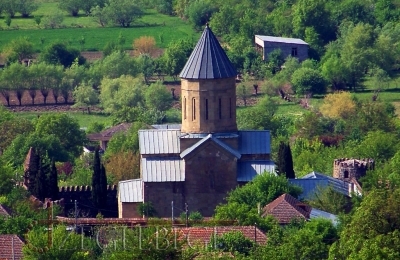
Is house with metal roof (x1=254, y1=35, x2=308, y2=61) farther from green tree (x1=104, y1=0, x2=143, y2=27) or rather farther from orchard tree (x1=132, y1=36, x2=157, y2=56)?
green tree (x1=104, y1=0, x2=143, y2=27)

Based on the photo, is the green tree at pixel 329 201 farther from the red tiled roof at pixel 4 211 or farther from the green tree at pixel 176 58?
the green tree at pixel 176 58

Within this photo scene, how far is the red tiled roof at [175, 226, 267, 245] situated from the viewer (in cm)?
6994

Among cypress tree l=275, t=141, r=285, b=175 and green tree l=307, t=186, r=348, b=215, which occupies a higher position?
cypress tree l=275, t=141, r=285, b=175

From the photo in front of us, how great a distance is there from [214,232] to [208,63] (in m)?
13.5

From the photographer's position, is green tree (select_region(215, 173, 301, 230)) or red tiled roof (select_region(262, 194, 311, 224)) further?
green tree (select_region(215, 173, 301, 230))

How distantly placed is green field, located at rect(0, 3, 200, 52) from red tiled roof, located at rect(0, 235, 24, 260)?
71.5 m

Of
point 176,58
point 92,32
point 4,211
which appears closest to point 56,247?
point 4,211

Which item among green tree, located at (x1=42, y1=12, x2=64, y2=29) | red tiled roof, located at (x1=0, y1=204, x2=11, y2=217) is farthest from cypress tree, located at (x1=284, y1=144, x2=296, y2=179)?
green tree, located at (x1=42, y1=12, x2=64, y2=29)

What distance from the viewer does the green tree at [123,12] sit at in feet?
496

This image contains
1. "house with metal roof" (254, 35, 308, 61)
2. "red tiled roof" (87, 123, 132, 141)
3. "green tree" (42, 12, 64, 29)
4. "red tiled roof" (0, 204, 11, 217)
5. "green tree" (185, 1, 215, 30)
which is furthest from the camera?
"green tree" (42, 12, 64, 29)

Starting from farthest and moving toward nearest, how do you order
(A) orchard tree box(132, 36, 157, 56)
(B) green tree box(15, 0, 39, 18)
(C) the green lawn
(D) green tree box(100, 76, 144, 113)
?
1. (B) green tree box(15, 0, 39, 18)
2. (A) orchard tree box(132, 36, 157, 56)
3. (D) green tree box(100, 76, 144, 113)
4. (C) the green lawn

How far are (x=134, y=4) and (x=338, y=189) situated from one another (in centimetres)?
7172

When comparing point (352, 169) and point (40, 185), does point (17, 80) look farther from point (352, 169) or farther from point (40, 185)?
point (40, 185)

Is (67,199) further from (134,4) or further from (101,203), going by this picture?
(134,4)
